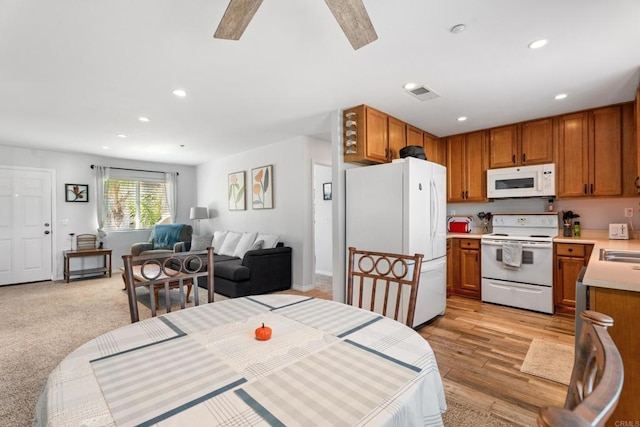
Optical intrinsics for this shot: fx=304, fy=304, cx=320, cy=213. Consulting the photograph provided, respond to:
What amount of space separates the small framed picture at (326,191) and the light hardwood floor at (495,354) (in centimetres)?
302

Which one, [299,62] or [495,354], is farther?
[495,354]

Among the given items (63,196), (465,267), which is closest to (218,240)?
(63,196)

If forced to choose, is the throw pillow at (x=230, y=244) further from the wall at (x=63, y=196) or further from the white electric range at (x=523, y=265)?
the white electric range at (x=523, y=265)

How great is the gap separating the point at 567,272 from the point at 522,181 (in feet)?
3.99

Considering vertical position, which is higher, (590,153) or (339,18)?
(339,18)

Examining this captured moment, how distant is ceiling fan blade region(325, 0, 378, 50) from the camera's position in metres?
1.35

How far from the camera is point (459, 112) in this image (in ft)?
11.8

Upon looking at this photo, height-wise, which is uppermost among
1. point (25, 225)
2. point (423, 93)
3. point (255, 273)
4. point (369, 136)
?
point (423, 93)

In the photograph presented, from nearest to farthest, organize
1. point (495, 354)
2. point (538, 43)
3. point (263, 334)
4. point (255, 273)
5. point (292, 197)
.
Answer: point (263, 334), point (538, 43), point (495, 354), point (255, 273), point (292, 197)

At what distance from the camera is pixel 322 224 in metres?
6.16

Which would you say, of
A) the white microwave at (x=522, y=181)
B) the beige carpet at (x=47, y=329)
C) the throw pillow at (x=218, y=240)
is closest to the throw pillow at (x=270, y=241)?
the beige carpet at (x=47, y=329)

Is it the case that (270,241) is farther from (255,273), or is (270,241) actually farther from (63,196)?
(63,196)

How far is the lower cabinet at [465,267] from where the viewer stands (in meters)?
4.11

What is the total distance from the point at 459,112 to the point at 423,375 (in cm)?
348
